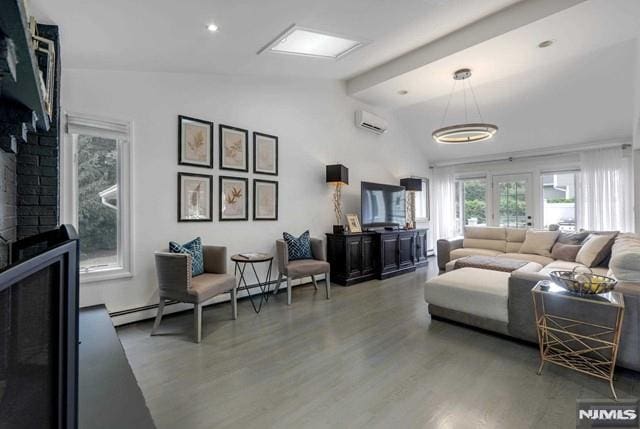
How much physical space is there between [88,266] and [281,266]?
2007mm

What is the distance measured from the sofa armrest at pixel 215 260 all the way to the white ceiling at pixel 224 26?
77.5 inches

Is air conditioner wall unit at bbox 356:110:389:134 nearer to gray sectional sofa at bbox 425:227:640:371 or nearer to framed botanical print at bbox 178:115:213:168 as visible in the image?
framed botanical print at bbox 178:115:213:168

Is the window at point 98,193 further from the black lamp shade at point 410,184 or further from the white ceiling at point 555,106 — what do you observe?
the white ceiling at point 555,106

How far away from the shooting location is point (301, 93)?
4.77m

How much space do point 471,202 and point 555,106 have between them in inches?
110

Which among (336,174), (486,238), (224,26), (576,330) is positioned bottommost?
(576,330)

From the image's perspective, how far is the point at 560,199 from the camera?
6.44 meters

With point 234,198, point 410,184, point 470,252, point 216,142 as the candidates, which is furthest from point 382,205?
point 216,142

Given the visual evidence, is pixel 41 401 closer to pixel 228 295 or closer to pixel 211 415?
pixel 211 415

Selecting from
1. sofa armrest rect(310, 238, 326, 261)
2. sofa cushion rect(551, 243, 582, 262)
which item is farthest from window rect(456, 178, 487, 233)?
sofa armrest rect(310, 238, 326, 261)

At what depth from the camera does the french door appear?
672cm

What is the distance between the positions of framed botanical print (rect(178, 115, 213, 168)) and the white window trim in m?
0.51

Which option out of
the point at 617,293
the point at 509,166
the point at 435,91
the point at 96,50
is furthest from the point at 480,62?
the point at 96,50

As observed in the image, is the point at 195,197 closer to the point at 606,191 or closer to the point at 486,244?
the point at 486,244
